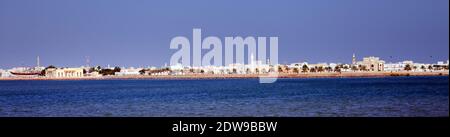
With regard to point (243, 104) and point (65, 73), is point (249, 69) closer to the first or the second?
point (65, 73)

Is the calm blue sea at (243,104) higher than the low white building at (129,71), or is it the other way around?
the low white building at (129,71)

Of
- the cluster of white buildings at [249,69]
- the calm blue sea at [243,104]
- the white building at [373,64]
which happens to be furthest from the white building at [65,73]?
the calm blue sea at [243,104]

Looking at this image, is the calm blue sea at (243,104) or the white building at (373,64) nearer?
the calm blue sea at (243,104)

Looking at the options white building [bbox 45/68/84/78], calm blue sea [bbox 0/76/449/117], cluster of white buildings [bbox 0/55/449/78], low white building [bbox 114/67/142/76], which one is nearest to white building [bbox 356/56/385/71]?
cluster of white buildings [bbox 0/55/449/78]

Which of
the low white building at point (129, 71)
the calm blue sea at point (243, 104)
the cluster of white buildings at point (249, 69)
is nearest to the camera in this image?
the calm blue sea at point (243, 104)

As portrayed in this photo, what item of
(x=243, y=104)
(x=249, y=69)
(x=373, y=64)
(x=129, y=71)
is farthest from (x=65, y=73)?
(x=243, y=104)

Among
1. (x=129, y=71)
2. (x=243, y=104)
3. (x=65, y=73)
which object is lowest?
(x=243, y=104)

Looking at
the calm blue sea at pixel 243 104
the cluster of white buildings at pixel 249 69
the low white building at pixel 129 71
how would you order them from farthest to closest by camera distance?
the low white building at pixel 129 71 → the cluster of white buildings at pixel 249 69 → the calm blue sea at pixel 243 104

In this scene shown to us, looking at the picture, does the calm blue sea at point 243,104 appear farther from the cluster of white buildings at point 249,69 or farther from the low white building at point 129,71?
the low white building at point 129,71

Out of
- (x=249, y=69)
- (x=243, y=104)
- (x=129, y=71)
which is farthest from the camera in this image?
(x=129, y=71)
